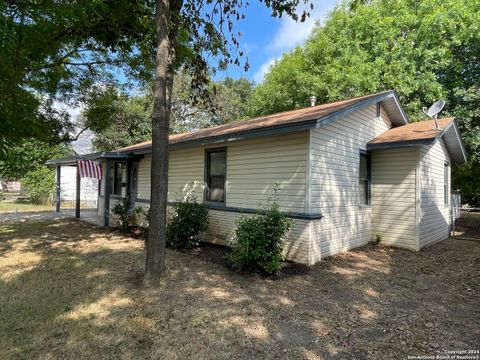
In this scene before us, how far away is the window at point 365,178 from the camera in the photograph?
846 cm

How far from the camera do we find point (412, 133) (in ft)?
27.2

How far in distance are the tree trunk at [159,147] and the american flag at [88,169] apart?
8123mm

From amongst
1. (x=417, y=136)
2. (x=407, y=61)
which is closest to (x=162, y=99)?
(x=417, y=136)

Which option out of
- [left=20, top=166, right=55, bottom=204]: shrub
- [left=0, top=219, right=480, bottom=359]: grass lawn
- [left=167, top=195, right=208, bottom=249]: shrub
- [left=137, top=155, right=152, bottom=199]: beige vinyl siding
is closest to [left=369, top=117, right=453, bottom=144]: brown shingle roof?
[left=0, top=219, right=480, bottom=359]: grass lawn

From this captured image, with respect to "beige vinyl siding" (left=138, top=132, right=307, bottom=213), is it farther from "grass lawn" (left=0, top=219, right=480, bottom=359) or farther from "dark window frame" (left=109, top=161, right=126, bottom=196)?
"dark window frame" (left=109, top=161, right=126, bottom=196)

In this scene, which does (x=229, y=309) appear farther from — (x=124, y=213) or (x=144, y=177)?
(x=144, y=177)

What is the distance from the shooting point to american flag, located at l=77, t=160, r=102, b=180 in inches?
468

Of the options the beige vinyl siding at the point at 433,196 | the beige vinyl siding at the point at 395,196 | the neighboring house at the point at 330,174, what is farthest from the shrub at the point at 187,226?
the beige vinyl siding at the point at 433,196

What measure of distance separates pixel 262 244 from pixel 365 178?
441cm

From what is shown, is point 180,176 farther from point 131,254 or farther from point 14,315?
point 14,315

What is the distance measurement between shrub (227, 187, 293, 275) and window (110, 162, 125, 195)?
8.37 m

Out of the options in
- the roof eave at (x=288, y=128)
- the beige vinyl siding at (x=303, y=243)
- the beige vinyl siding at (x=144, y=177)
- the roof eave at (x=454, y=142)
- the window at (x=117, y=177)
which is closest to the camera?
the roof eave at (x=288, y=128)

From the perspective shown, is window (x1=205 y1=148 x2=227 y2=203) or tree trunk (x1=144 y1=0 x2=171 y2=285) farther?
window (x1=205 y1=148 x2=227 y2=203)

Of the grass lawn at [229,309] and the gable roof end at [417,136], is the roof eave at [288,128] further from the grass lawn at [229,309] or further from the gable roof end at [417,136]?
the grass lawn at [229,309]
